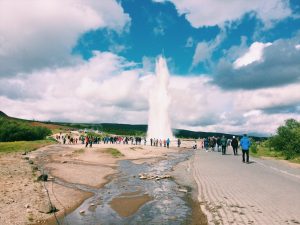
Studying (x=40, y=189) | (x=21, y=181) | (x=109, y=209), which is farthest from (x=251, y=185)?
(x=21, y=181)

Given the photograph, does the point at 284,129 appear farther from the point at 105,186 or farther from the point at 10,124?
the point at 10,124

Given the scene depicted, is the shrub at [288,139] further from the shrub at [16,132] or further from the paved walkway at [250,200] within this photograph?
the shrub at [16,132]

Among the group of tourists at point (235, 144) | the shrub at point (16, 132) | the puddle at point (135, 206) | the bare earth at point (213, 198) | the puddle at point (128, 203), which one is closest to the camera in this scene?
the bare earth at point (213, 198)

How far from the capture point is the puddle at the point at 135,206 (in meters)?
11.5

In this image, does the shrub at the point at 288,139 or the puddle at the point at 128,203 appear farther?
the shrub at the point at 288,139

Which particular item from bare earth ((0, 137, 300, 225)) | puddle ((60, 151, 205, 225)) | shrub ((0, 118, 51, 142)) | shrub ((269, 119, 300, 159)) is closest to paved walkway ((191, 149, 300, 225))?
bare earth ((0, 137, 300, 225))

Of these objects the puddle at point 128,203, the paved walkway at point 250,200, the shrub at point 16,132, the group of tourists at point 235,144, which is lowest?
the puddle at point 128,203

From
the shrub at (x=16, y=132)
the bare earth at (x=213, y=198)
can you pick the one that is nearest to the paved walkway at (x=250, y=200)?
the bare earth at (x=213, y=198)

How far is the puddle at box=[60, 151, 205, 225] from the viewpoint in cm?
1152

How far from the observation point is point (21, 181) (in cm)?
1869

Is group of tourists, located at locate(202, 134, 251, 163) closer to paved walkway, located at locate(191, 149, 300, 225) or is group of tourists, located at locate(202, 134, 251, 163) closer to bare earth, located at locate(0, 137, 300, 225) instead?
bare earth, located at locate(0, 137, 300, 225)

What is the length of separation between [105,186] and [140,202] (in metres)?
5.39

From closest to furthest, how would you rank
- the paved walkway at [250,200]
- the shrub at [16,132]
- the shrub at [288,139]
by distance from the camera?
the paved walkway at [250,200]
the shrub at [288,139]
the shrub at [16,132]

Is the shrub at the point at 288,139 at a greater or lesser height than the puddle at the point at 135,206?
greater
